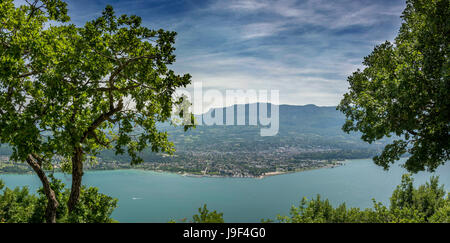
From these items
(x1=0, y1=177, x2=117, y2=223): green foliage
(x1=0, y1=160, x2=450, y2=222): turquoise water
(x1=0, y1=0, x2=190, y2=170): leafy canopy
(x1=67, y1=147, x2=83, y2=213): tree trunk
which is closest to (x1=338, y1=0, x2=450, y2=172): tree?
(x1=0, y1=0, x2=190, y2=170): leafy canopy

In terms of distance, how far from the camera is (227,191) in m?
65.4

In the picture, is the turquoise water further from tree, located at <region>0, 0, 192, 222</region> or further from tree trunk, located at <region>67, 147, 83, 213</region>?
tree, located at <region>0, 0, 192, 222</region>

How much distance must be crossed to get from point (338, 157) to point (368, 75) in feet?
403

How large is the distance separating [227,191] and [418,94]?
2478 inches

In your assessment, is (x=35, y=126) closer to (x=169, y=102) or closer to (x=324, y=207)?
(x=169, y=102)

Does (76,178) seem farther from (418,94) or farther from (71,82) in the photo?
(418,94)

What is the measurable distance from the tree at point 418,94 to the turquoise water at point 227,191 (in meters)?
40.8

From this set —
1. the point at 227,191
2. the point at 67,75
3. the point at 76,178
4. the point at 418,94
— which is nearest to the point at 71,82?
the point at 67,75

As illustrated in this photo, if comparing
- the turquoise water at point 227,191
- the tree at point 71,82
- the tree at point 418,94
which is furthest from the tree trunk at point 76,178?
the turquoise water at point 227,191

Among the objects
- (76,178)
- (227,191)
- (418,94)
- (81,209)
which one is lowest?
(227,191)

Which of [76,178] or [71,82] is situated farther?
[76,178]

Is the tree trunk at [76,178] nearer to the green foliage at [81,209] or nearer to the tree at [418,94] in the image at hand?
the green foliage at [81,209]

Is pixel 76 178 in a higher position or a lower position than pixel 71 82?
lower

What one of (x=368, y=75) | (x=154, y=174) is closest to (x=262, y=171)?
(x=154, y=174)
